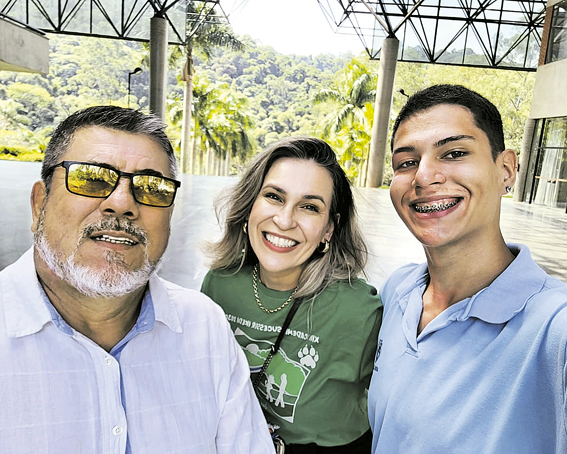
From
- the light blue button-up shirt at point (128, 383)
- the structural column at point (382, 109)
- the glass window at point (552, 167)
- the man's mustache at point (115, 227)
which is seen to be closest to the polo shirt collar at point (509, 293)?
the light blue button-up shirt at point (128, 383)

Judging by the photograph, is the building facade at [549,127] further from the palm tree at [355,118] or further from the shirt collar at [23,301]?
the shirt collar at [23,301]

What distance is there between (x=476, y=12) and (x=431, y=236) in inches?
1122

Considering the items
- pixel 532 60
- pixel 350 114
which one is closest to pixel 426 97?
pixel 532 60

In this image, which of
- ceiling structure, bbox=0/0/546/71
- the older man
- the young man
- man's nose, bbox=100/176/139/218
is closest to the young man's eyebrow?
the young man

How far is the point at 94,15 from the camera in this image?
25.6 meters

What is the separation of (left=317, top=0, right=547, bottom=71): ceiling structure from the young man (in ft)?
88.1

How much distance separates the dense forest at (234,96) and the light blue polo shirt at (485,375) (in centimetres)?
4189

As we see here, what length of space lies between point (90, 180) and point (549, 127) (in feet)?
79.8

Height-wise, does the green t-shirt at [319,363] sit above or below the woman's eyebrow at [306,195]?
below

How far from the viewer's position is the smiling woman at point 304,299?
2.55m

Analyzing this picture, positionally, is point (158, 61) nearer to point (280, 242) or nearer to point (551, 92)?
point (551, 92)

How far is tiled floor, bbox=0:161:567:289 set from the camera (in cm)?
771

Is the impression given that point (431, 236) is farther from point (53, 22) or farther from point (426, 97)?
point (53, 22)

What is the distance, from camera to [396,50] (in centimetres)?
2723
